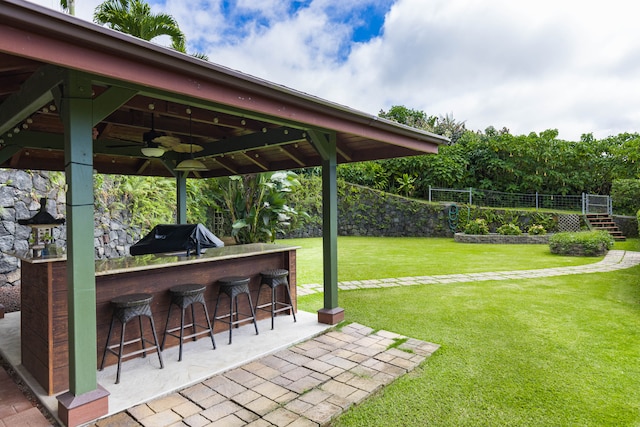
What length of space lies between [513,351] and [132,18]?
12.7 m

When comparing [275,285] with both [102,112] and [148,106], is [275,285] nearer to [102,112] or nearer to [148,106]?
[148,106]

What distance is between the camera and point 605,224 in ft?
44.1

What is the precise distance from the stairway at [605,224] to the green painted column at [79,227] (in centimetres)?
1573

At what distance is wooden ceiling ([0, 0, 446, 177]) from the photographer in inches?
69.8

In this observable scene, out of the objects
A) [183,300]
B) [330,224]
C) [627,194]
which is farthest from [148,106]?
[627,194]

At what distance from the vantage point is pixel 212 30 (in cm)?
1756

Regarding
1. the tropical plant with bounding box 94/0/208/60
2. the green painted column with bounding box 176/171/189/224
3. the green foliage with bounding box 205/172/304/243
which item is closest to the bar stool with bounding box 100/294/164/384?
the green painted column with bounding box 176/171/189/224

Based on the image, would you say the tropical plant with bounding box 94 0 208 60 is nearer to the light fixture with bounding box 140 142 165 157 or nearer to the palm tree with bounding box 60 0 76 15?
the palm tree with bounding box 60 0 76 15

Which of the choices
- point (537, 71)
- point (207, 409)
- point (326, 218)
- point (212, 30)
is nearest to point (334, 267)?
point (326, 218)

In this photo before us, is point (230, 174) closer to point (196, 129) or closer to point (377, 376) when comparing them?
point (196, 129)

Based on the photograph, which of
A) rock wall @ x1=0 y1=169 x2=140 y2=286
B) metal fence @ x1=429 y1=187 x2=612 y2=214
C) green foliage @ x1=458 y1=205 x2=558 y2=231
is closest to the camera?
rock wall @ x1=0 y1=169 x2=140 y2=286

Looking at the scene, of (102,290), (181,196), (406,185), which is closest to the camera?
(102,290)

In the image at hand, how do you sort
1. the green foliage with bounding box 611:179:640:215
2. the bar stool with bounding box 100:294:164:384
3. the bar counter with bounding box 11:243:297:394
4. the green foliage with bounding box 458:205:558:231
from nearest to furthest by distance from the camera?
the bar counter with bounding box 11:243:297:394
the bar stool with bounding box 100:294:164:384
the green foliage with bounding box 611:179:640:215
the green foliage with bounding box 458:205:558:231

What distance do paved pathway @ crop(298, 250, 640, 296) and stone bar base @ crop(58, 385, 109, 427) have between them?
3613 mm
